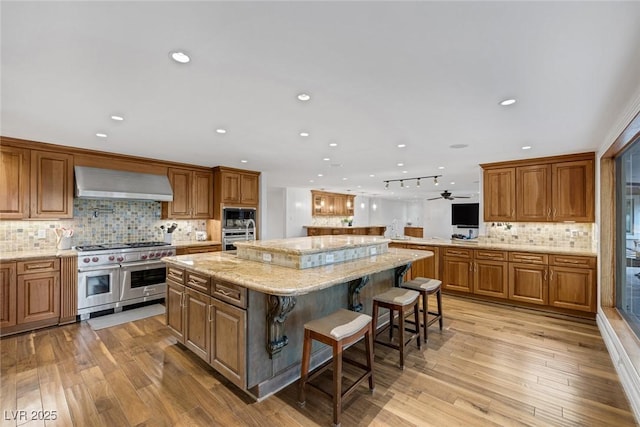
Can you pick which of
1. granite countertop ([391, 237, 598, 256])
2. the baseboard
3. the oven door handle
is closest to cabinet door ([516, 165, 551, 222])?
granite countertop ([391, 237, 598, 256])

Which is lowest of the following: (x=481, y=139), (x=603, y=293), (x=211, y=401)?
(x=211, y=401)

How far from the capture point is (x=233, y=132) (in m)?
3.24

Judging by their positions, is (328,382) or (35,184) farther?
(35,184)

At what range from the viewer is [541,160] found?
4363 mm

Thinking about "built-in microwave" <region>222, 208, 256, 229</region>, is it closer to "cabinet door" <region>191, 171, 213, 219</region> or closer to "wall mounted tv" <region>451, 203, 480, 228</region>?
"cabinet door" <region>191, 171, 213, 219</region>

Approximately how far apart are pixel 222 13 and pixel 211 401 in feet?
8.22

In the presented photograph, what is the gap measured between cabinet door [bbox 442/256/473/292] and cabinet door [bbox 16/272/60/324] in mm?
5628

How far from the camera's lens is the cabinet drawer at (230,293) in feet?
6.89

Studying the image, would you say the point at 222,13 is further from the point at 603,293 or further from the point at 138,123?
the point at 603,293

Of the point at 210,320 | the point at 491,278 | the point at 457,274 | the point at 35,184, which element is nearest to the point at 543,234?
the point at 491,278

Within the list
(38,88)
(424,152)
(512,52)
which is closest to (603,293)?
(424,152)

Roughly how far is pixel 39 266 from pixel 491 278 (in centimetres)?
621

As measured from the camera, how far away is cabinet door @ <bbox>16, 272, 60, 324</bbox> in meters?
3.32

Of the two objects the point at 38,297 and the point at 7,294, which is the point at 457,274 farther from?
the point at 7,294
